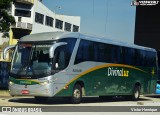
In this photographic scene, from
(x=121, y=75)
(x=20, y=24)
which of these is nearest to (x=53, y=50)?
(x=121, y=75)

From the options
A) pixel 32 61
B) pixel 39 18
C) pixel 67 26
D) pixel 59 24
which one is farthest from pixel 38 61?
pixel 67 26

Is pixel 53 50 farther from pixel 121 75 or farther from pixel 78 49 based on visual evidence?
pixel 121 75

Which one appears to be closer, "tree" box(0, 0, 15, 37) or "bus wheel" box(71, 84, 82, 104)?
"bus wheel" box(71, 84, 82, 104)

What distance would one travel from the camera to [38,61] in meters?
20.0

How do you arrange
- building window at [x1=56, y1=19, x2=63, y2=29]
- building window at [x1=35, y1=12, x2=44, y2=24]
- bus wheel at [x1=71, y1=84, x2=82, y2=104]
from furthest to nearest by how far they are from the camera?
building window at [x1=56, y1=19, x2=63, y2=29], building window at [x1=35, y1=12, x2=44, y2=24], bus wheel at [x1=71, y1=84, x2=82, y2=104]

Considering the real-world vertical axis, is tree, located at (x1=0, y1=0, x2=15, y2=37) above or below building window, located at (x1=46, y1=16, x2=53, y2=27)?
below

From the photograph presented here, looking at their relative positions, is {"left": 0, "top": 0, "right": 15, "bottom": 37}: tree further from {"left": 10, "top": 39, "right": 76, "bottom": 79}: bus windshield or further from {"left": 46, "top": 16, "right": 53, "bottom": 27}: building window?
{"left": 46, "top": 16, "right": 53, "bottom": 27}: building window

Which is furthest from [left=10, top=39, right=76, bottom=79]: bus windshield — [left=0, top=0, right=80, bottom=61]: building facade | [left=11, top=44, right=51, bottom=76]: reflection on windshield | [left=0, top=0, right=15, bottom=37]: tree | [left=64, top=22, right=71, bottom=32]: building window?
[left=64, top=22, right=71, bottom=32]: building window

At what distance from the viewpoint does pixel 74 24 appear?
10769 centimetres

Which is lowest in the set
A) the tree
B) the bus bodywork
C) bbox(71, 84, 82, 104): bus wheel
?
bbox(71, 84, 82, 104): bus wheel

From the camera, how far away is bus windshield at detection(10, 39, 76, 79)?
19.9 m

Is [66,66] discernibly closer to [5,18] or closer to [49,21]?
[5,18]

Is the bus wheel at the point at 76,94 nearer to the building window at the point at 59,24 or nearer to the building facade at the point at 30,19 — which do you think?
the building facade at the point at 30,19

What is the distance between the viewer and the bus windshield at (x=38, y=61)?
19859mm
